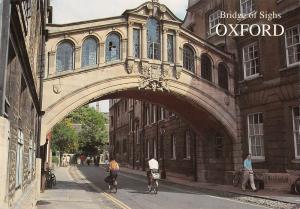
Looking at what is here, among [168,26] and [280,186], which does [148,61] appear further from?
[280,186]

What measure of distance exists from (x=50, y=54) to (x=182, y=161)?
14.2m

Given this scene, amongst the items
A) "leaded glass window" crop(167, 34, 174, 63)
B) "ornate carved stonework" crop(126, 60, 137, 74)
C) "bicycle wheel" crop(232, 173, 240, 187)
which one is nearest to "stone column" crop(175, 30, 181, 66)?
"leaded glass window" crop(167, 34, 174, 63)

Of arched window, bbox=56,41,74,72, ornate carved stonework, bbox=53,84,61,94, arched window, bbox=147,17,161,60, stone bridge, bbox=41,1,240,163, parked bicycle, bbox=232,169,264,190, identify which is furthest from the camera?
arched window, bbox=147,17,161,60

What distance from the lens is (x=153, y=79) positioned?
20.9m

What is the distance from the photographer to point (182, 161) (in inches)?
1154

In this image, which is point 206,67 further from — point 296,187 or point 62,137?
point 62,137

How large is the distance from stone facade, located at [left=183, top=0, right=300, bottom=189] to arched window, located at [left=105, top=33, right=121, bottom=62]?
7081 mm

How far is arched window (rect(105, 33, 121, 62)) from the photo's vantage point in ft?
67.4

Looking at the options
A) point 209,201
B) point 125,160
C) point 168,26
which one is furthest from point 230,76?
point 125,160

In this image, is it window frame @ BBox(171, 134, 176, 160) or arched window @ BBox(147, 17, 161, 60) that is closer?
arched window @ BBox(147, 17, 161, 60)

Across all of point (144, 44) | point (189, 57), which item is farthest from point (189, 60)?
point (144, 44)

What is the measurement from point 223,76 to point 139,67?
5.63 meters

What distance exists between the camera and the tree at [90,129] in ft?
223

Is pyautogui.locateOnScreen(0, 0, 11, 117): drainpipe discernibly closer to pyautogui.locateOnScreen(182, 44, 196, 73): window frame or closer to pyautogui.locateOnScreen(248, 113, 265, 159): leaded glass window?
pyautogui.locateOnScreen(248, 113, 265, 159): leaded glass window
